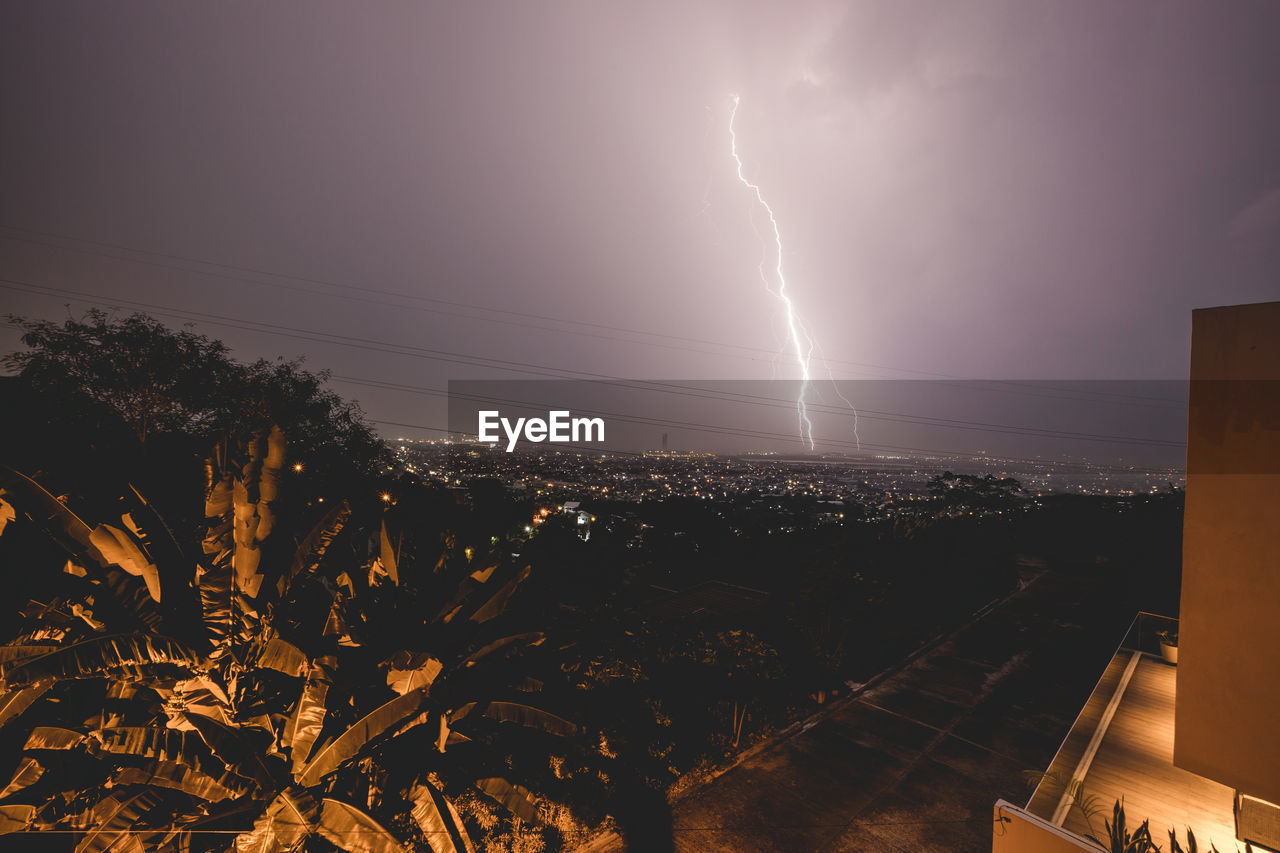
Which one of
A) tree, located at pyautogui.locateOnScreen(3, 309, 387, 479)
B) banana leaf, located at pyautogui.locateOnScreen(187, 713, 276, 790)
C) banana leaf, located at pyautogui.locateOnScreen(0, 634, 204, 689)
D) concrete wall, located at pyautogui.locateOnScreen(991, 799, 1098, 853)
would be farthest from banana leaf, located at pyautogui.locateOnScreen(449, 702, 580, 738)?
tree, located at pyautogui.locateOnScreen(3, 309, 387, 479)

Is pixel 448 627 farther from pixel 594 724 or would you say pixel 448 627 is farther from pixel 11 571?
pixel 11 571

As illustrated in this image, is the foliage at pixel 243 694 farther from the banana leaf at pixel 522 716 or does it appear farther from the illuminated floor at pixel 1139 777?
the illuminated floor at pixel 1139 777

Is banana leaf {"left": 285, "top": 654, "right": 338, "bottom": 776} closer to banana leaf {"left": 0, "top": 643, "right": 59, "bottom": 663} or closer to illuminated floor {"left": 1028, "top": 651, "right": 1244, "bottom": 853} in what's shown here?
banana leaf {"left": 0, "top": 643, "right": 59, "bottom": 663}

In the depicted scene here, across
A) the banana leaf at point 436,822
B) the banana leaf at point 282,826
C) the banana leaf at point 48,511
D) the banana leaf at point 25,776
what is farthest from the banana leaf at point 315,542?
the banana leaf at point 436,822

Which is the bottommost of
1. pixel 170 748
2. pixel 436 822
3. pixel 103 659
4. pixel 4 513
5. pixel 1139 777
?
pixel 1139 777

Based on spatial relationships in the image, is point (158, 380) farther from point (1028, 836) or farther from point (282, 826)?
point (1028, 836)

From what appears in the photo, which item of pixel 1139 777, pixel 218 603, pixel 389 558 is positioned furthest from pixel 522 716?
pixel 1139 777
